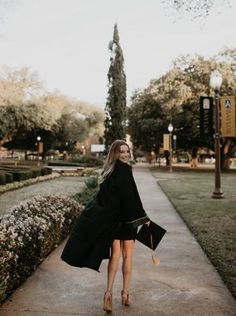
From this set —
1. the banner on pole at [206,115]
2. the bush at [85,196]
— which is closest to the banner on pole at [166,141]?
the banner on pole at [206,115]

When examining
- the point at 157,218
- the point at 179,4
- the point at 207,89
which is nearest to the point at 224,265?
the point at 157,218

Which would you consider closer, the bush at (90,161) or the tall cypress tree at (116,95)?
the tall cypress tree at (116,95)

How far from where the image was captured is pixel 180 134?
44.8 meters

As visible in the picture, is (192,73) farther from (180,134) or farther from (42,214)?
(42,214)

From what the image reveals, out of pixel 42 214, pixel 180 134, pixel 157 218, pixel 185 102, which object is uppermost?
pixel 185 102

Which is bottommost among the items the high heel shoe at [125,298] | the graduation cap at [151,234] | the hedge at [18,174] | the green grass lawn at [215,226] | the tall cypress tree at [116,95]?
the green grass lawn at [215,226]

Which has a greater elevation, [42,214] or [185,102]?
[185,102]

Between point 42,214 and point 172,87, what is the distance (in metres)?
34.5

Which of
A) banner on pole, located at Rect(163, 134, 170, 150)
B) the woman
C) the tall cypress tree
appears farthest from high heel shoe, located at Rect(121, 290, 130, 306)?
the tall cypress tree

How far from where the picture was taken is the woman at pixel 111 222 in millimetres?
4434

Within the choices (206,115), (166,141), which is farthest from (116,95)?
(206,115)

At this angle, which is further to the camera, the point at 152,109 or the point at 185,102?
the point at 152,109

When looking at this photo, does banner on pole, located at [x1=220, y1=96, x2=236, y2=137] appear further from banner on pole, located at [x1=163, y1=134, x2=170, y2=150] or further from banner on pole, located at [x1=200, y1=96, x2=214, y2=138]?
banner on pole, located at [x1=163, y1=134, x2=170, y2=150]

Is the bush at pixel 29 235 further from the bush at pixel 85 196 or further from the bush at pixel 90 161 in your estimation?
the bush at pixel 90 161
